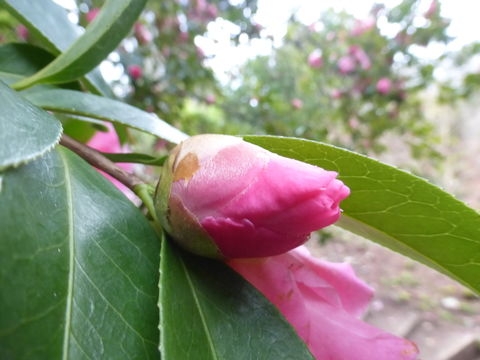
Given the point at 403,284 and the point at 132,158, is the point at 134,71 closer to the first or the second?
the point at 132,158

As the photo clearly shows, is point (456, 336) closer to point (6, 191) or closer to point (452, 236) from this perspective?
point (452, 236)

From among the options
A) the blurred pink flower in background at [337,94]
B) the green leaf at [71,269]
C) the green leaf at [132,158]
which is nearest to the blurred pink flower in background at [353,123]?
the blurred pink flower in background at [337,94]

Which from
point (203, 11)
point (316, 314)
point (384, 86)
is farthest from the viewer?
point (384, 86)

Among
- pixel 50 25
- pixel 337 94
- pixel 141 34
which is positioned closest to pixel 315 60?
pixel 337 94

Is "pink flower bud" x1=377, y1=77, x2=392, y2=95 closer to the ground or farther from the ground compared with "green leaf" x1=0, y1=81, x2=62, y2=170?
farther from the ground

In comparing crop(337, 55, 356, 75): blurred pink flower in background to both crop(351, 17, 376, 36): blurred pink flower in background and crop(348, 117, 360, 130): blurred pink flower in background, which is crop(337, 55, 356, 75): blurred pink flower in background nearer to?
crop(351, 17, 376, 36): blurred pink flower in background

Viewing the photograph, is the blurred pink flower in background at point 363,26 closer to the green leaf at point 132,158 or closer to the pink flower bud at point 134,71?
the pink flower bud at point 134,71

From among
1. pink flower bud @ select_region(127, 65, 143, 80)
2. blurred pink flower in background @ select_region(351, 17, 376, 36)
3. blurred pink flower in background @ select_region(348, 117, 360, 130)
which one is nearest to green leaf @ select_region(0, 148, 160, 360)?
pink flower bud @ select_region(127, 65, 143, 80)
